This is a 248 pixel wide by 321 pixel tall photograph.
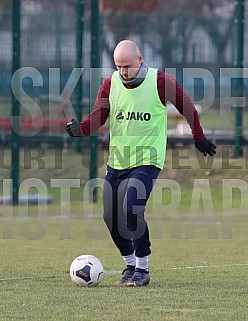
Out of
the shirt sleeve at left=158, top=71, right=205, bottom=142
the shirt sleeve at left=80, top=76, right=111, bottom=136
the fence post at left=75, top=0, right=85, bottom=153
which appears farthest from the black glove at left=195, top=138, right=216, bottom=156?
the fence post at left=75, top=0, right=85, bottom=153

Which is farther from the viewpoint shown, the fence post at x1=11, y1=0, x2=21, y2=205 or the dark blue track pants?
the fence post at x1=11, y1=0, x2=21, y2=205

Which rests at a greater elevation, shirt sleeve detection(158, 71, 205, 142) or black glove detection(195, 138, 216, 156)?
shirt sleeve detection(158, 71, 205, 142)

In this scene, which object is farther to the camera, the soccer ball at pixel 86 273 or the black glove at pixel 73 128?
the black glove at pixel 73 128

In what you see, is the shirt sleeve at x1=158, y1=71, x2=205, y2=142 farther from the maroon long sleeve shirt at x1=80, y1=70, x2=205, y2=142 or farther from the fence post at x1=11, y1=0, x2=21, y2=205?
the fence post at x1=11, y1=0, x2=21, y2=205

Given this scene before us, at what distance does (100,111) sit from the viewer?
9.14m

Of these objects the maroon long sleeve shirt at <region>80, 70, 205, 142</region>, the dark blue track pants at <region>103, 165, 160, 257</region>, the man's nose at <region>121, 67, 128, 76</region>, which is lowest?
the dark blue track pants at <region>103, 165, 160, 257</region>

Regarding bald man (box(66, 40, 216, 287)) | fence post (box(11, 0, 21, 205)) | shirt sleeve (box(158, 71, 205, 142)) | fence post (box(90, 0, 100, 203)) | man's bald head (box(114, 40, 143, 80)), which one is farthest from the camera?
fence post (box(90, 0, 100, 203))

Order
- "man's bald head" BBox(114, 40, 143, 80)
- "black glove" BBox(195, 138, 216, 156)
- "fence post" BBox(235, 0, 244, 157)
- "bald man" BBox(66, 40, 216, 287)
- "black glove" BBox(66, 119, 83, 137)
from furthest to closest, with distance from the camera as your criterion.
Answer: "fence post" BBox(235, 0, 244, 157), "black glove" BBox(66, 119, 83, 137), "black glove" BBox(195, 138, 216, 156), "bald man" BBox(66, 40, 216, 287), "man's bald head" BBox(114, 40, 143, 80)

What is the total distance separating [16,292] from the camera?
837cm

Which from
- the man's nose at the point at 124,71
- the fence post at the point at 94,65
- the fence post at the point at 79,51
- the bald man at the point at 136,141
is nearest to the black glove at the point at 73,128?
the bald man at the point at 136,141

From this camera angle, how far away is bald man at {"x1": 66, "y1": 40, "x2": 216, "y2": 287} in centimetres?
878

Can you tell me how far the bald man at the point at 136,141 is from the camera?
8781mm

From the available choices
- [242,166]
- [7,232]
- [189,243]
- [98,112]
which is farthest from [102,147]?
[98,112]

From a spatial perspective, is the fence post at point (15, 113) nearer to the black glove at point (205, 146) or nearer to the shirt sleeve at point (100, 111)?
the shirt sleeve at point (100, 111)
